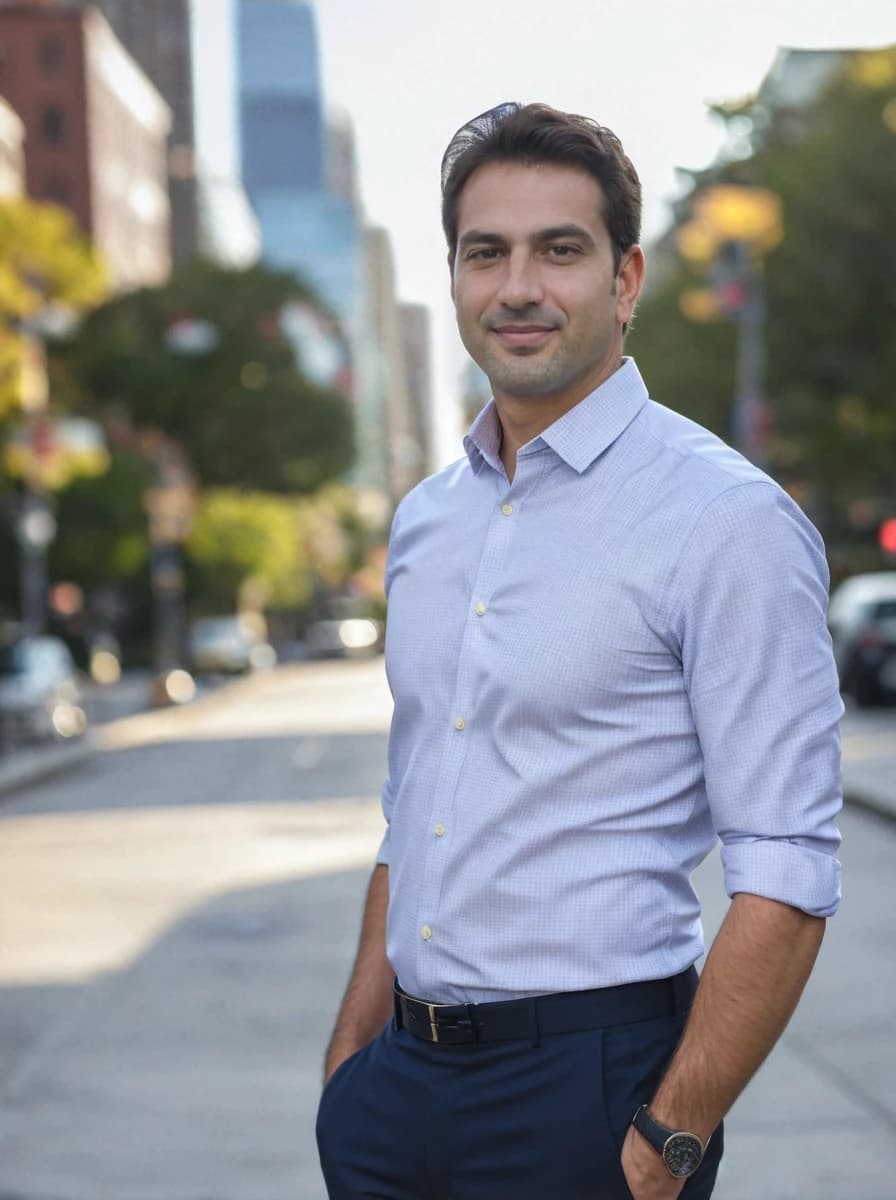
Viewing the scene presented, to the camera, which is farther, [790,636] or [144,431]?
[144,431]

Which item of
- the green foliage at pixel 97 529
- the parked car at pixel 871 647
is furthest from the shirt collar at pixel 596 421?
the green foliage at pixel 97 529

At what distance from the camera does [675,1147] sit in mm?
2564

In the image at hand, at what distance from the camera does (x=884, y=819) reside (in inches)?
630

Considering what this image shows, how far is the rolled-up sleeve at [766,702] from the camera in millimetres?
2547

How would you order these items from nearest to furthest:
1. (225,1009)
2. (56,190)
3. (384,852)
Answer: (384,852), (225,1009), (56,190)

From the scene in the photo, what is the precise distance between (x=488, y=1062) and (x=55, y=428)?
37507 mm

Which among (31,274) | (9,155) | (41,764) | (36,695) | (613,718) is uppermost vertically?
(613,718)

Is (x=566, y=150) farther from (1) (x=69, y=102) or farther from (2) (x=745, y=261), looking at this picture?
(1) (x=69, y=102)

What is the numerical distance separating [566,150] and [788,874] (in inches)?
38.2

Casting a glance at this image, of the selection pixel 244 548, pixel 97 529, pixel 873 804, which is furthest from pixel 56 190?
pixel 873 804

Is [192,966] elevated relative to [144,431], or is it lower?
elevated

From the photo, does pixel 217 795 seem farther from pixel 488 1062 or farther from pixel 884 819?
pixel 488 1062

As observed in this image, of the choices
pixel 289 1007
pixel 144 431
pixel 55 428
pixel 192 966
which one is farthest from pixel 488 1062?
pixel 144 431

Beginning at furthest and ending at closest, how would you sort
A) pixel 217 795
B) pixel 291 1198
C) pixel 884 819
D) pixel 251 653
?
pixel 251 653 < pixel 217 795 < pixel 884 819 < pixel 291 1198
